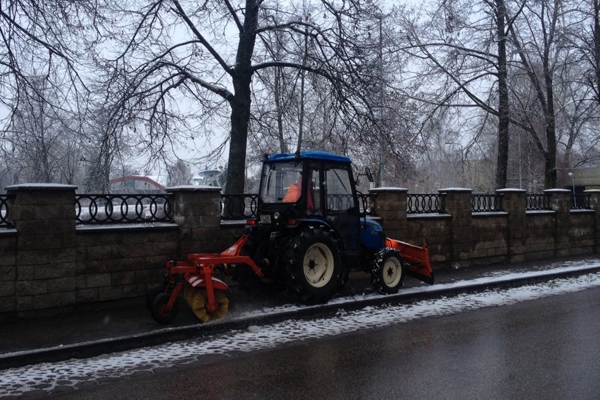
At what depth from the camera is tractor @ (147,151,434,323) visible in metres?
8.19

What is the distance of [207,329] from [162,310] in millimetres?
723

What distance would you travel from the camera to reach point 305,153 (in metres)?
9.83

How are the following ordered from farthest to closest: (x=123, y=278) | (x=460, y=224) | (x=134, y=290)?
(x=460, y=224) < (x=134, y=290) < (x=123, y=278)

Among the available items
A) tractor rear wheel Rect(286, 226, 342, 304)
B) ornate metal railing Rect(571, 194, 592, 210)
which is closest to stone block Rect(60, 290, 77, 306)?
tractor rear wheel Rect(286, 226, 342, 304)

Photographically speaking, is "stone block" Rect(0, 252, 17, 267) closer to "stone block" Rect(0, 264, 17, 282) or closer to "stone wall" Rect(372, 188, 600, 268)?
"stone block" Rect(0, 264, 17, 282)

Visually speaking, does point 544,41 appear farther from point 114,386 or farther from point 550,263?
point 114,386

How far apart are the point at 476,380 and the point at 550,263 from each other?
39.2ft

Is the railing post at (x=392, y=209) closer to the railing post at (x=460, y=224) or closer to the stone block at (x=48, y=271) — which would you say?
the railing post at (x=460, y=224)

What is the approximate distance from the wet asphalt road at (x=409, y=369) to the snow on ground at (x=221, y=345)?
30cm

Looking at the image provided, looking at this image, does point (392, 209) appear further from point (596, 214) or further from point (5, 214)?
point (596, 214)

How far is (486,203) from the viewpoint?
16.2m

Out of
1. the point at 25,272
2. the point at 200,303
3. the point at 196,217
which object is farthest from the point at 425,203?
the point at 25,272

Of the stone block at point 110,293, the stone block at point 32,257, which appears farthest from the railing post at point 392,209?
the stone block at point 32,257

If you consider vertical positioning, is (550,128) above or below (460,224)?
above
